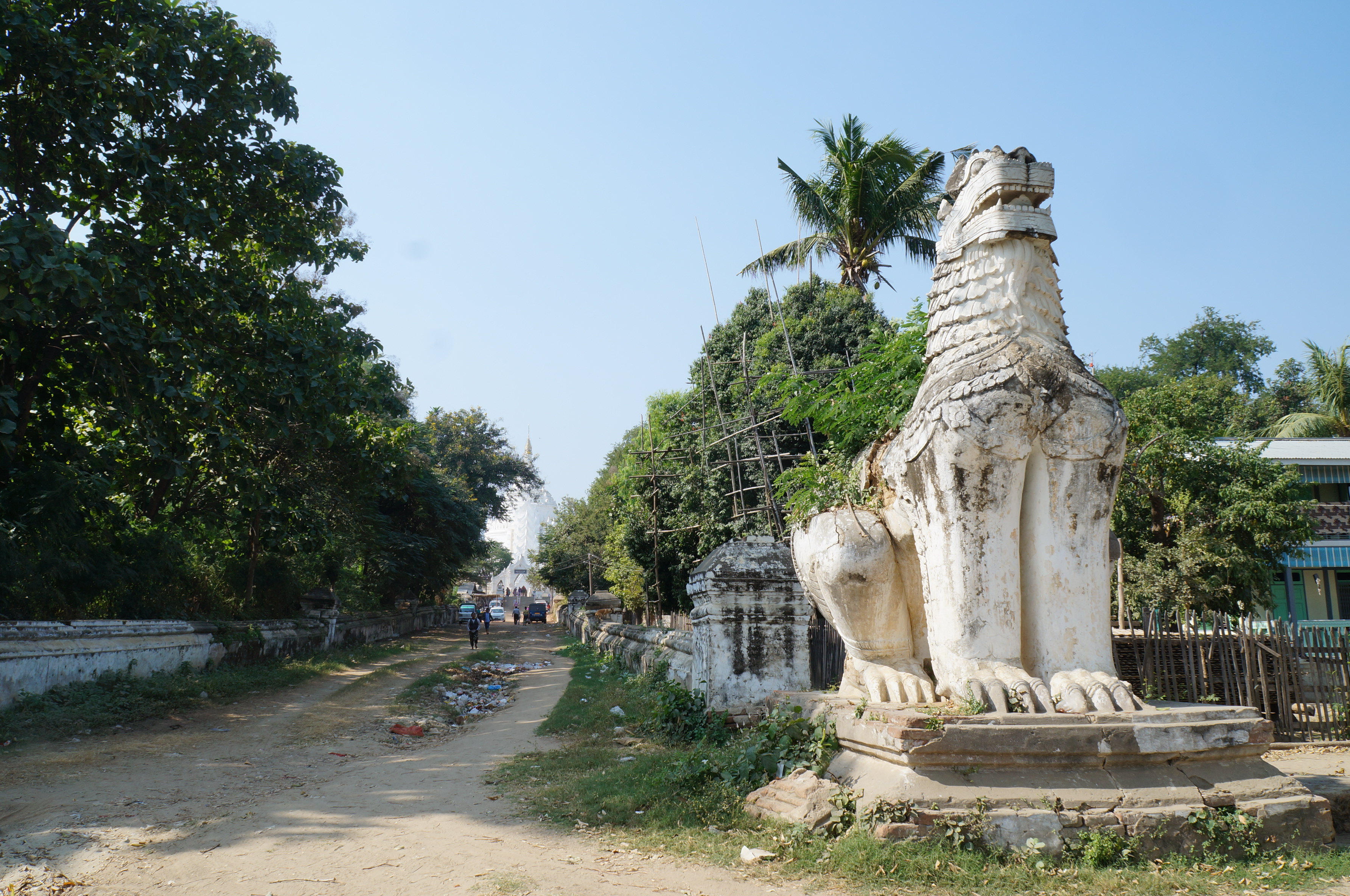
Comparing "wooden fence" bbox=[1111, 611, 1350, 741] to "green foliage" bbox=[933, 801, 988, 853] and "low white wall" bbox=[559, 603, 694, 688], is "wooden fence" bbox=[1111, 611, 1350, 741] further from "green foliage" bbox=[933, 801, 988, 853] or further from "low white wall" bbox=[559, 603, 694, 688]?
"green foliage" bbox=[933, 801, 988, 853]

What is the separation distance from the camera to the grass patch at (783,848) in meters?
3.03

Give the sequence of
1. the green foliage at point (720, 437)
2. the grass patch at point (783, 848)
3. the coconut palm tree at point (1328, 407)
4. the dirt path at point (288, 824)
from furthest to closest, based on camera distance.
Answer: the coconut palm tree at point (1328, 407) → the green foliage at point (720, 437) → the dirt path at point (288, 824) → the grass patch at point (783, 848)

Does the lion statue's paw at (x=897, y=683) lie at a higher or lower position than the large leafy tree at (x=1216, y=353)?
lower

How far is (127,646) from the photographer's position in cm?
886

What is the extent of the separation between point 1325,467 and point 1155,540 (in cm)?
958

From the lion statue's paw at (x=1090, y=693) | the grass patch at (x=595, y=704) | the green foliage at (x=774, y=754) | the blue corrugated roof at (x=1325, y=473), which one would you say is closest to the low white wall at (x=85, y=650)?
the grass patch at (x=595, y=704)

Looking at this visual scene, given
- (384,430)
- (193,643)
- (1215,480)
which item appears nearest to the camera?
(193,643)

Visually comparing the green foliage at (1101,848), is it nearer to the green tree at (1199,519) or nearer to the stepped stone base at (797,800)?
the stepped stone base at (797,800)

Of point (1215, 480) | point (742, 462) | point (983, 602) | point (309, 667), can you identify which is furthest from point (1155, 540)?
point (309, 667)

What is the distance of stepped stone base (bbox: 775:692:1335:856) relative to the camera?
10.5 ft

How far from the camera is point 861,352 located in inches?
338

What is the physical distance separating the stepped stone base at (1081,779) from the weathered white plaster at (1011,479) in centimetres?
15

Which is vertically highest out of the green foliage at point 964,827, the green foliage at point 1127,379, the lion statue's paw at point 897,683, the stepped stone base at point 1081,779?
the green foliage at point 1127,379

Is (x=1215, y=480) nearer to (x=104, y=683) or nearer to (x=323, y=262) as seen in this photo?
(x=323, y=262)
